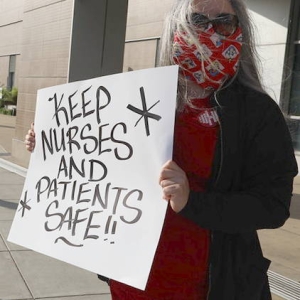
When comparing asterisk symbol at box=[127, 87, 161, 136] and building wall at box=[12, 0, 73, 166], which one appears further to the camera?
building wall at box=[12, 0, 73, 166]

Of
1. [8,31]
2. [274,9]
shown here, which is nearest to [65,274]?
[274,9]

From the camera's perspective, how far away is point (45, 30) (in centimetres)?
1089

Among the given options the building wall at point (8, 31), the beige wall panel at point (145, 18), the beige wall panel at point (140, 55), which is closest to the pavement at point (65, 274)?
the beige wall panel at point (140, 55)

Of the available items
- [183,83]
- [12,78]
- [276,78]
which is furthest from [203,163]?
[12,78]

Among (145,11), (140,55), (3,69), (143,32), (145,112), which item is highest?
(145,11)

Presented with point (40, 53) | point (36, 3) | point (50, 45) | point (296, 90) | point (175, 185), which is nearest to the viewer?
point (175, 185)

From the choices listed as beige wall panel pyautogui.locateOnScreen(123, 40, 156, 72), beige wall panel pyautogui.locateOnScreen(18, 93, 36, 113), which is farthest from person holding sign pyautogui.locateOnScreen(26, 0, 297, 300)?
beige wall panel pyautogui.locateOnScreen(123, 40, 156, 72)

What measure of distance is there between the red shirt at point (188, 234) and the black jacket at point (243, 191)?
0.04 meters

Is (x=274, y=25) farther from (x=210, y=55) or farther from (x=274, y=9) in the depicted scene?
(x=210, y=55)

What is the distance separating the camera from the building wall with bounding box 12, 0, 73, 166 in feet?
32.2

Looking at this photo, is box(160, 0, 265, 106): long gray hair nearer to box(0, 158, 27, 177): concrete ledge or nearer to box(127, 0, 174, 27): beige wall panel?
box(0, 158, 27, 177): concrete ledge

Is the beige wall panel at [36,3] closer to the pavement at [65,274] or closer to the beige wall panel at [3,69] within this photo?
the pavement at [65,274]

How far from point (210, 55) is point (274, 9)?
1092 centimetres

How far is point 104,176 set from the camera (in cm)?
188
